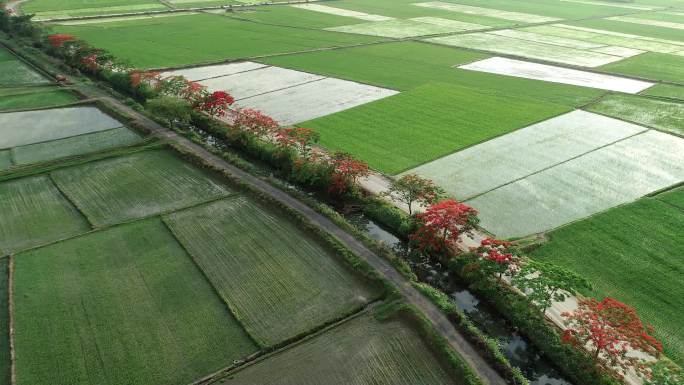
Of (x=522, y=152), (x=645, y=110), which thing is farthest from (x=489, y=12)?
(x=522, y=152)

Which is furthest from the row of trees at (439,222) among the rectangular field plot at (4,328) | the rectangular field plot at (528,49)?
the rectangular field plot at (528,49)

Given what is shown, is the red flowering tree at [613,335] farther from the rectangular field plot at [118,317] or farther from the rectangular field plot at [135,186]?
the rectangular field plot at [135,186]

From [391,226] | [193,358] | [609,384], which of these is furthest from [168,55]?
[609,384]

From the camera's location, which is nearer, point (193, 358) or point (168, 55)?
point (193, 358)

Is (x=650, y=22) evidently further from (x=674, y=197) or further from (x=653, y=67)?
(x=674, y=197)

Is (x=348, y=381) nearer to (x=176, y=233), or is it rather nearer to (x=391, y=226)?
(x=391, y=226)
